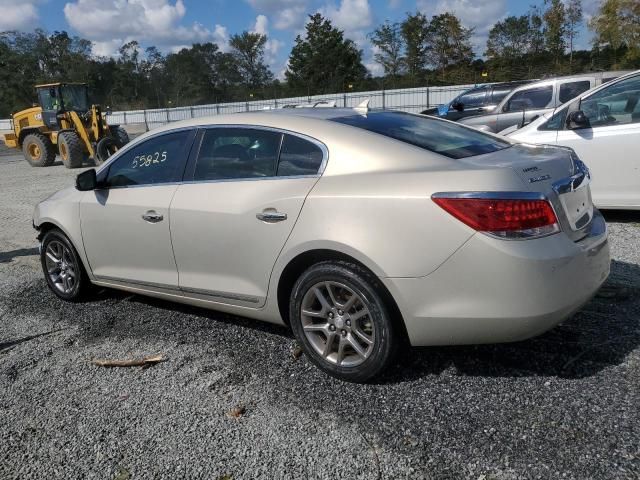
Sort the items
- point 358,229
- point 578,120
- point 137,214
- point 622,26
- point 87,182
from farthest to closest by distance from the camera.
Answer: point 622,26 → point 578,120 → point 87,182 → point 137,214 → point 358,229

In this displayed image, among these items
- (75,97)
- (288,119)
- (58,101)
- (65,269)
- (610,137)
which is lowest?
(65,269)

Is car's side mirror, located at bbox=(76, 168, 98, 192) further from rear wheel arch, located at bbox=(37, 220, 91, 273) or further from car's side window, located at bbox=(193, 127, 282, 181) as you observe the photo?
car's side window, located at bbox=(193, 127, 282, 181)

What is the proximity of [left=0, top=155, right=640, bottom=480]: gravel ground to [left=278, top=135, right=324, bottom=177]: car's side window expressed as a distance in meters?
1.17

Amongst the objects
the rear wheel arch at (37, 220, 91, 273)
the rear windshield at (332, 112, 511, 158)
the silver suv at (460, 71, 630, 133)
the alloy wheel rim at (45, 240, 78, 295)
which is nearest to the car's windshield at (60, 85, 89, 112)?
the silver suv at (460, 71, 630, 133)

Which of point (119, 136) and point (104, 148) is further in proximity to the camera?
point (119, 136)

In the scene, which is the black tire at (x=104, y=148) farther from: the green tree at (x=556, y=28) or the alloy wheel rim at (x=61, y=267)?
the green tree at (x=556, y=28)

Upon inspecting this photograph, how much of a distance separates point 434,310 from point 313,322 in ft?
2.59

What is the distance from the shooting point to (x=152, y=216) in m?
4.03

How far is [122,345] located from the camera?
13.4ft

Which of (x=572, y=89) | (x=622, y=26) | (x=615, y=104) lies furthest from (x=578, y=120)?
(x=622, y=26)

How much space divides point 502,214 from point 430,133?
3.40 feet

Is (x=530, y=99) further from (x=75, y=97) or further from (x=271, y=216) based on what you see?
(x=75, y=97)

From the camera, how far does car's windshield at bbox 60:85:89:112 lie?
1922 cm

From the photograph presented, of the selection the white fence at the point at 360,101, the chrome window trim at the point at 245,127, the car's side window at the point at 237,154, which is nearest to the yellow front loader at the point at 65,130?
the white fence at the point at 360,101
